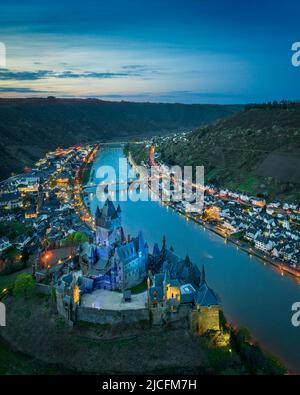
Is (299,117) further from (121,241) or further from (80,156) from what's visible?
(121,241)

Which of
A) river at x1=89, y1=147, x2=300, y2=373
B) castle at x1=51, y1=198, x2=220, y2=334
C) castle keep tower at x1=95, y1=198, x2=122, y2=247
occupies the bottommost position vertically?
river at x1=89, y1=147, x2=300, y2=373

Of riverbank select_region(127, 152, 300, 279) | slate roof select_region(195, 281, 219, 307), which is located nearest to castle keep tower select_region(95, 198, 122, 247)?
slate roof select_region(195, 281, 219, 307)

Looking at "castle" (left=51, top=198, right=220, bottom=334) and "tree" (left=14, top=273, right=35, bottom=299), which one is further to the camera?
"tree" (left=14, top=273, right=35, bottom=299)

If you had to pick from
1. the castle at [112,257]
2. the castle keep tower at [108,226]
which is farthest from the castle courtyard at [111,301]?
the castle keep tower at [108,226]

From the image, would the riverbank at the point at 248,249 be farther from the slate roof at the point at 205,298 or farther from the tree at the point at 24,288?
the tree at the point at 24,288

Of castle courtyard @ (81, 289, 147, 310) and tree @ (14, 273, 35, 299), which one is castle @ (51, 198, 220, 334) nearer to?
castle courtyard @ (81, 289, 147, 310)

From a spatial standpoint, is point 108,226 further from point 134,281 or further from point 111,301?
point 111,301

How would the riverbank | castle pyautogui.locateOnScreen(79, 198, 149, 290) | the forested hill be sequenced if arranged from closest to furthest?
1. castle pyautogui.locateOnScreen(79, 198, 149, 290)
2. the riverbank
3. the forested hill

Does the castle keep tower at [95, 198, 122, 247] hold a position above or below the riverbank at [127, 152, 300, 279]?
above
